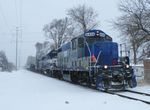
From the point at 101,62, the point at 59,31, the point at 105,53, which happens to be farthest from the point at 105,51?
the point at 59,31

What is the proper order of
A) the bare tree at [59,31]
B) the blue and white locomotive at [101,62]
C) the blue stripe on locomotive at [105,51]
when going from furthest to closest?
the bare tree at [59,31] → the blue stripe on locomotive at [105,51] → the blue and white locomotive at [101,62]

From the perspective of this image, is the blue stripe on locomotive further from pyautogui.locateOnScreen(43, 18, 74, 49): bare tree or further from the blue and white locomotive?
pyautogui.locateOnScreen(43, 18, 74, 49): bare tree

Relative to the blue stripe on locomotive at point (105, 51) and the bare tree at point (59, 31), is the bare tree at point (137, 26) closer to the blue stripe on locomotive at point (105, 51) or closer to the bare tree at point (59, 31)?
the blue stripe on locomotive at point (105, 51)

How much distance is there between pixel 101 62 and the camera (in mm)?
22688

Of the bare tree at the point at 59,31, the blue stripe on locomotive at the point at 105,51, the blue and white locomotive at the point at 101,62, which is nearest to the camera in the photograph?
the blue and white locomotive at the point at 101,62

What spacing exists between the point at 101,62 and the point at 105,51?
0.85 m

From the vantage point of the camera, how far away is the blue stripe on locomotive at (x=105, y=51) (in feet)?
74.6

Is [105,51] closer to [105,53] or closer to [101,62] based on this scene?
[105,53]

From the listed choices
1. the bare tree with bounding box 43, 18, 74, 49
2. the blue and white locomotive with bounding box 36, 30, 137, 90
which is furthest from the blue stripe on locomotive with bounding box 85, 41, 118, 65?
the bare tree with bounding box 43, 18, 74, 49

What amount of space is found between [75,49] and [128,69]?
20.7 ft

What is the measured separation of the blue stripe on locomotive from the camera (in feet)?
74.6

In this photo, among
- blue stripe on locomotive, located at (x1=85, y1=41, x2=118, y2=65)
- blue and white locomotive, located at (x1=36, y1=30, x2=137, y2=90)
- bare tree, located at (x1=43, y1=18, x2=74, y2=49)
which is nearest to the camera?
blue and white locomotive, located at (x1=36, y1=30, x2=137, y2=90)

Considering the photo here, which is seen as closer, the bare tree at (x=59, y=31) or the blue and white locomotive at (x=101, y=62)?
the blue and white locomotive at (x=101, y=62)

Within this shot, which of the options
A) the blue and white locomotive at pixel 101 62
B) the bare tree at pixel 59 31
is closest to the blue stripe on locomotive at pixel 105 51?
the blue and white locomotive at pixel 101 62
